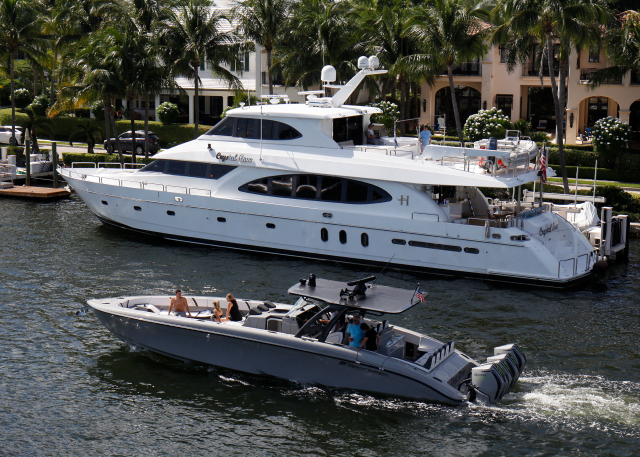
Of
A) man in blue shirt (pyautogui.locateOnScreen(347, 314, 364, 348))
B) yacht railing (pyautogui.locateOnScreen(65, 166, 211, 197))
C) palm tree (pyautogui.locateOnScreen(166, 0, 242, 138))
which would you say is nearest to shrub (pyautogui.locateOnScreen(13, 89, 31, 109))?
palm tree (pyautogui.locateOnScreen(166, 0, 242, 138))

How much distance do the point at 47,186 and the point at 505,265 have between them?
78.5 ft

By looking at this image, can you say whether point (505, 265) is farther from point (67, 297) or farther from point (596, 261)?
point (67, 297)

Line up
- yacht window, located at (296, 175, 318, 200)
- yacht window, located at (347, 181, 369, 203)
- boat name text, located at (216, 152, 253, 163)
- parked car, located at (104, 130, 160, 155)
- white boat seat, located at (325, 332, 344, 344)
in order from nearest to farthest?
white boat seat, located at (325, 332, 344, 344)
yacht window, located at (347, 181, 369, 203)
yacht window, located at (296, 175, 318, 200)
boat name text, located at (216, 152, 253, 163)
parked car, located at (104, 130, 160, 155)

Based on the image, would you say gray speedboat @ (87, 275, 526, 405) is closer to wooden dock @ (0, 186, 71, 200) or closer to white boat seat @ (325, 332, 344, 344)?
white boat seat @ (325, 332, 344, 344)

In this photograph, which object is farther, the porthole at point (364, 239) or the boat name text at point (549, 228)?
the porthole at point (364, 239)

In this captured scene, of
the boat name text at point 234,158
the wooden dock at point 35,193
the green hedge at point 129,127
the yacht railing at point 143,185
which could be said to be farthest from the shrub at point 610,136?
the wooden dock at point 35,193

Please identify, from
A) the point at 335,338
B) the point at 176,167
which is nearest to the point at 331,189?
the point at 176,167

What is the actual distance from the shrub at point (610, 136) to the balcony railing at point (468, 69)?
15.0 metres

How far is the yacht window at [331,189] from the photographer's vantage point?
79.3ft

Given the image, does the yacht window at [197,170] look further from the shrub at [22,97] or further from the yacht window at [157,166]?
the shrub at [22,97]

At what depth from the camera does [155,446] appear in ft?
42.4

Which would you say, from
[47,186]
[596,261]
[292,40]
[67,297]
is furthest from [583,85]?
[67,297]

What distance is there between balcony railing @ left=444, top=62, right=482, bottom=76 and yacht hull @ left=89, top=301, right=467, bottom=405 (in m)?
38.1

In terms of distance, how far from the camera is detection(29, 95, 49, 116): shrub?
51094 mm
